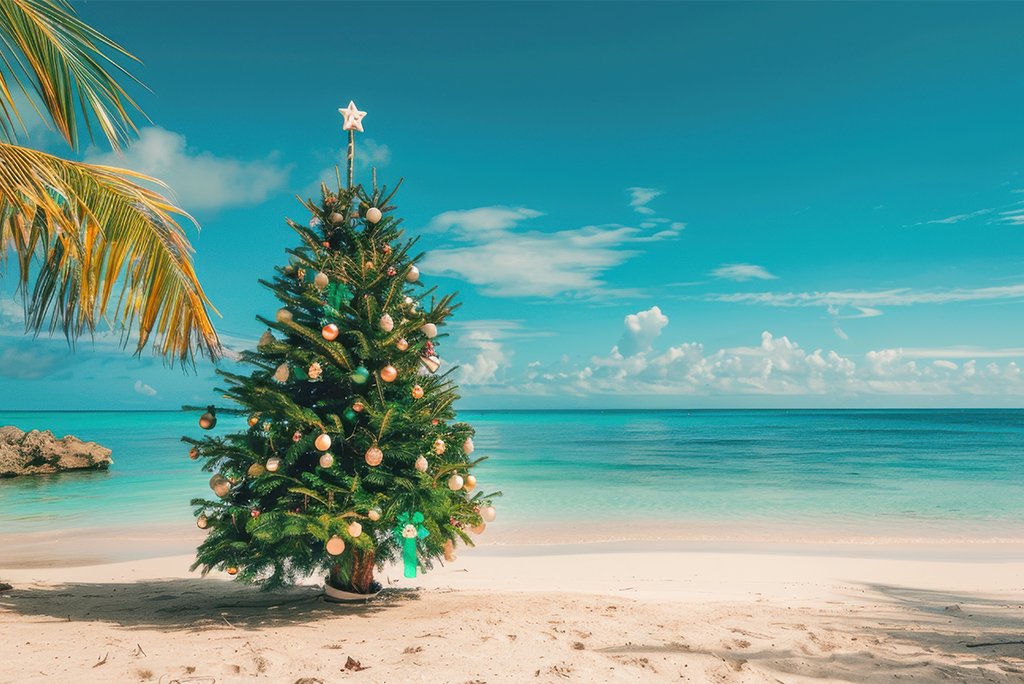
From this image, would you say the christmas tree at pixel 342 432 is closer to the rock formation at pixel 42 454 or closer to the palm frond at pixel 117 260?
the palm frond at pixel 117 260

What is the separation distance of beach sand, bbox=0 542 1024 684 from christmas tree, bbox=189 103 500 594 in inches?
20.9

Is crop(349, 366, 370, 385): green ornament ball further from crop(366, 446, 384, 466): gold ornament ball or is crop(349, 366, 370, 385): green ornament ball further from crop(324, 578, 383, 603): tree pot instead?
crop(324, 578, 383, 603): tree pot

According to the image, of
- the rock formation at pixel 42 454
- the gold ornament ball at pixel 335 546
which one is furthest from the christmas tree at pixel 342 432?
the rock formation at pixel 42 454

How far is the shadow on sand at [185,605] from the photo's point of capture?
14.8 ft

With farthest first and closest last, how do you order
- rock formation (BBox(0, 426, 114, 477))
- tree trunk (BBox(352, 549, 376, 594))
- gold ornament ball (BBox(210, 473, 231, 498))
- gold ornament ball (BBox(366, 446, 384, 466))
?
1. rock formation (BBox(0, 426, 114, 477))
2. tree trunk (BBox(352, 549, 376, 594))
3. gold ornament ball (BBox(210, 473, 231, 498))
4. gold ornament ball (BBox(366, 446, 384, 466))

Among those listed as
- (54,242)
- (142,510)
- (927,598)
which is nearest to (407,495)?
(54,242)

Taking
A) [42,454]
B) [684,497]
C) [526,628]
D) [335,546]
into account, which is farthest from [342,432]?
[42,454]

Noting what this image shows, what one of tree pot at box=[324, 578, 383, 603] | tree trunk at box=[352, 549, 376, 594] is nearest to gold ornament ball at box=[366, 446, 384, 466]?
tree trunk at box=[352, 549, 376, 594]

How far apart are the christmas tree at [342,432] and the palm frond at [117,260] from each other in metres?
1.15

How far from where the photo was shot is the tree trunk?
4.99 m

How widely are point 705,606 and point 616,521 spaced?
673cm

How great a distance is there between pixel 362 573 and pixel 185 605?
1.65 metres

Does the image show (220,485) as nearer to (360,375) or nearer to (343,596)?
(360,375)

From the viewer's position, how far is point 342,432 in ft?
14.7
